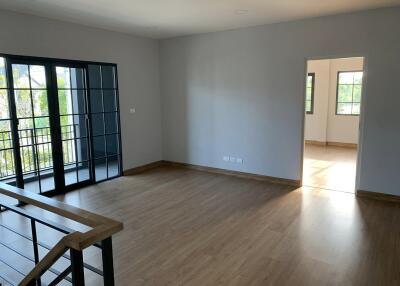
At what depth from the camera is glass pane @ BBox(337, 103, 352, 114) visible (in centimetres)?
848

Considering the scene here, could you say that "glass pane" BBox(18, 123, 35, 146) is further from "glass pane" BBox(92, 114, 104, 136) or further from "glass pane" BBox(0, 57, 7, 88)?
"glass pane" BBox(92, 114, 104, 136)

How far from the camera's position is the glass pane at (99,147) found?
221 inches

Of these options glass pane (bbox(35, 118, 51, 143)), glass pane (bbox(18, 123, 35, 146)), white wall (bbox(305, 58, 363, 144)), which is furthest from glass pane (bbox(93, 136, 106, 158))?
white wall (bbox(305, 58, 363, 144))

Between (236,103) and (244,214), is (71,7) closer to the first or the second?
(236,103)

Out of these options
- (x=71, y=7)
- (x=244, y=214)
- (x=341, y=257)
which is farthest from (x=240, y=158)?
(x=71, y=7)

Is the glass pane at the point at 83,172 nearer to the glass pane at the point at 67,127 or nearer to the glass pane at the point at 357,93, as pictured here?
the glass pane at the point at 67,127

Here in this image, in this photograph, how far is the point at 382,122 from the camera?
14.4 ft

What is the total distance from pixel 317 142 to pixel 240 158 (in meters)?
4.13

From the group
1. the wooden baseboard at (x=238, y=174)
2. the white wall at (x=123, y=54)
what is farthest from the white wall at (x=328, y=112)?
the white wall at (x=123, y=54)

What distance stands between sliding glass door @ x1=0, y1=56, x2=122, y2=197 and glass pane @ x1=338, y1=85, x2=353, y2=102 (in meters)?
6.27

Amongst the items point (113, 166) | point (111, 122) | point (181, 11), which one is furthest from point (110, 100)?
point (181, 11)

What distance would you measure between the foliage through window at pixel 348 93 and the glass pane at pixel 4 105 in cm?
797

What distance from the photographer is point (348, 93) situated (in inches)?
332

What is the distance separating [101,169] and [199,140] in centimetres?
205
